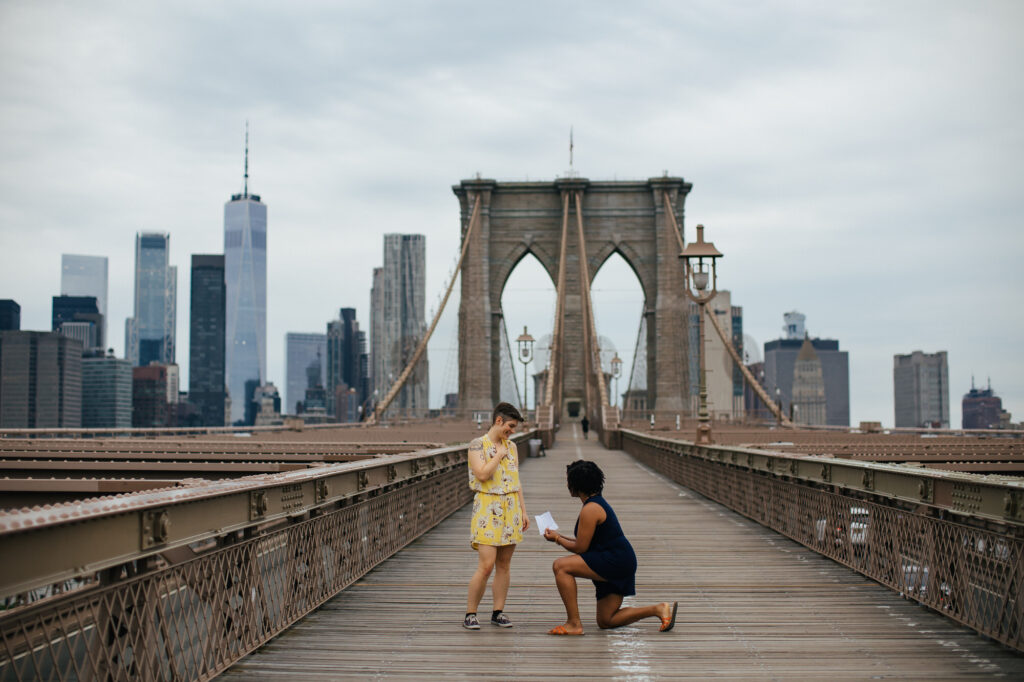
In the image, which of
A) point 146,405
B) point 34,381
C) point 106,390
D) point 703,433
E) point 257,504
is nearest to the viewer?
point 257,504

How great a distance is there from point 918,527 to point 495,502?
117 inches

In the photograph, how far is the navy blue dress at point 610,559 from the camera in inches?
239

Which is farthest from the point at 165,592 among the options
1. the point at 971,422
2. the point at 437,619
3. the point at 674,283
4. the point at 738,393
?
the point at 971,422

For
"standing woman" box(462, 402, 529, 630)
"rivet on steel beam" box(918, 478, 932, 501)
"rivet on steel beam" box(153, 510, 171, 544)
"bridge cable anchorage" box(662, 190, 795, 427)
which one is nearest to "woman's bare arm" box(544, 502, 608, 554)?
"standing woman" box(462, 402, 529, 630)

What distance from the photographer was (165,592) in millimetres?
4492

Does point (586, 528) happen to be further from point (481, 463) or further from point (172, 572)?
point (172, 572)

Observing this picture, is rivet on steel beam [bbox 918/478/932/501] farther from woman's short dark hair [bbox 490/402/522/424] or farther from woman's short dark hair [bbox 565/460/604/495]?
woman's short dark hair [bbox 490/402/522/424]

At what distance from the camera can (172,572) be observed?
14.9 feet

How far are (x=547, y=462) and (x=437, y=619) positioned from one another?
21582 mm

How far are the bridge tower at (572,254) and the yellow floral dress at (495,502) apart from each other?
214 feet

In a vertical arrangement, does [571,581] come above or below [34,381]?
below

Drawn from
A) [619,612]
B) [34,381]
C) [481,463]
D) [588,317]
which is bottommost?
[619,612]

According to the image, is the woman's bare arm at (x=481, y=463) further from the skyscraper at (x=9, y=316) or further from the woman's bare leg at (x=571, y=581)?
the skyscraper at (x=9, y=316)

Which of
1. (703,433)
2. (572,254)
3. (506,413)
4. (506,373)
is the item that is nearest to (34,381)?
(506,373)
